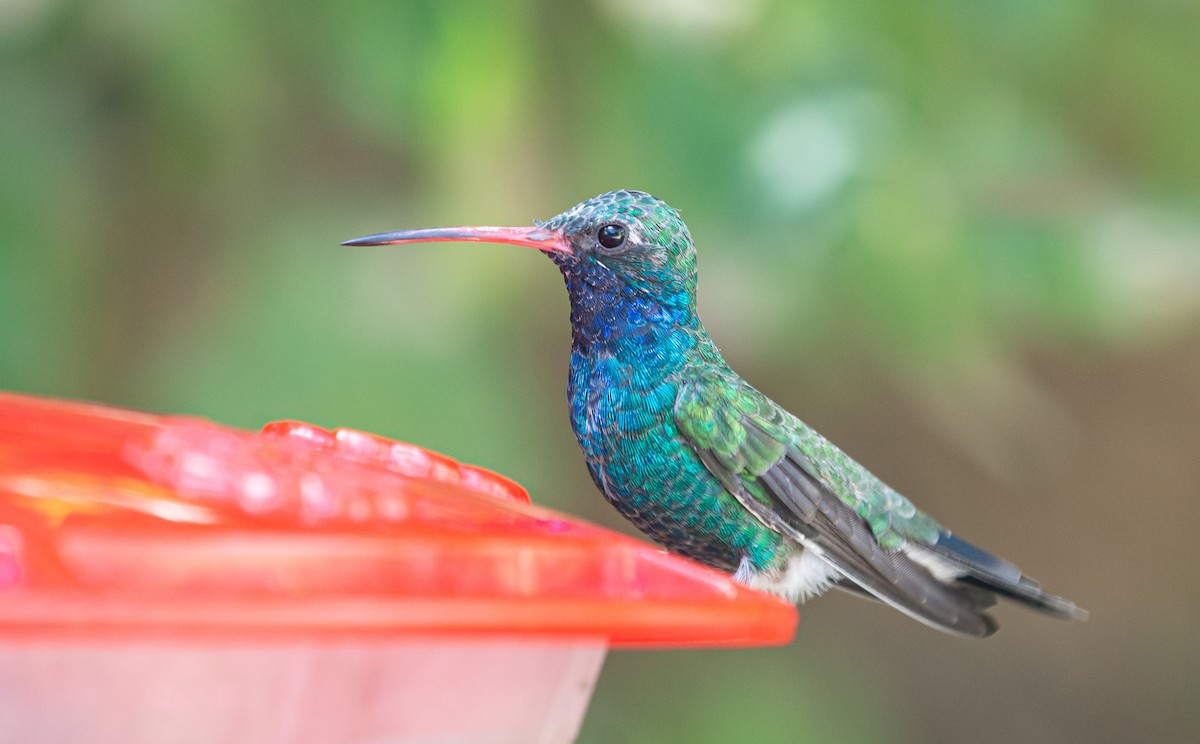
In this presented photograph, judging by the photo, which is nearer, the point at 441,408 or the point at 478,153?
the point at 478,153

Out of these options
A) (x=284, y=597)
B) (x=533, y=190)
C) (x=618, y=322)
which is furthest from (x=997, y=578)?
(x=533, y=190)

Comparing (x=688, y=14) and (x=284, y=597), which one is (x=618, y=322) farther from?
(x=284, y=597)

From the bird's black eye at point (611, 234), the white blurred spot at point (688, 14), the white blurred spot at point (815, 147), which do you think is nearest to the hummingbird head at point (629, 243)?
the bird's black eye at point (611, 234)

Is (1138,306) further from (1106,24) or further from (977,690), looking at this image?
(977,690)

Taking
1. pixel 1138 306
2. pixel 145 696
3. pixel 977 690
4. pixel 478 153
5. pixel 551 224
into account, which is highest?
pixel 1138 306

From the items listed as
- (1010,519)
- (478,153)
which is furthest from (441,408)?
(1010,519)

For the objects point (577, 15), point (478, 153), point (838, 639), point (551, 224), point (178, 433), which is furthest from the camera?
point (838, 639)
